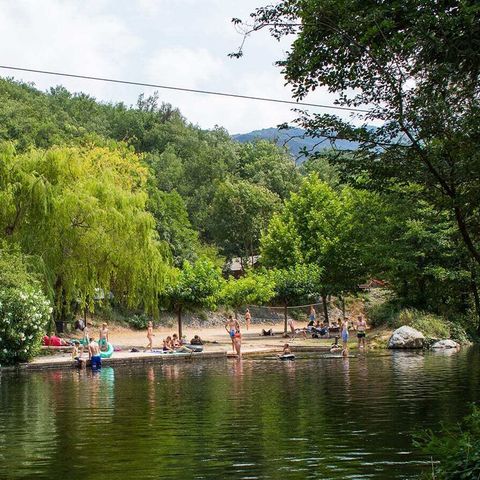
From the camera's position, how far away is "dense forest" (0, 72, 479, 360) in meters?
33.1

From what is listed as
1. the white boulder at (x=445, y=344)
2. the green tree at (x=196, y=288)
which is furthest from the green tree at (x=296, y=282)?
the white boulder at (x=445, y=344)

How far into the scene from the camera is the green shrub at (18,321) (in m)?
29.5

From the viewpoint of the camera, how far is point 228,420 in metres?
17.0

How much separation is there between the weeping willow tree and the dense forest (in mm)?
52

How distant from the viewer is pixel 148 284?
122 feet

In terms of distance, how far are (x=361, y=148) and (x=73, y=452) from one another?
7.01 m

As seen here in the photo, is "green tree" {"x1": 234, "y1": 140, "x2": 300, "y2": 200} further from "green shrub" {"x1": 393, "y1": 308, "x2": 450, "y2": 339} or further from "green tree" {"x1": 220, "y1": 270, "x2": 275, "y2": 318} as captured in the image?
"green shrub" {"x1": 393, "y1": 308, "x2": 450, "y2": 339}

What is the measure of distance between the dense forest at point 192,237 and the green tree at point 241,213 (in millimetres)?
139

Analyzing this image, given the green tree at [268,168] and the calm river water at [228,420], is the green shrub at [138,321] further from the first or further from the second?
the green tree at [268,168]

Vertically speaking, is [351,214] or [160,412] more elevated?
[351,214]

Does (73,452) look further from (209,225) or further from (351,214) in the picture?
(209,225)

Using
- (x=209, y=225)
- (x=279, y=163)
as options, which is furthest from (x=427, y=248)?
(x=279, y=163)

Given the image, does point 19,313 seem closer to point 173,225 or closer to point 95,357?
point 95,357

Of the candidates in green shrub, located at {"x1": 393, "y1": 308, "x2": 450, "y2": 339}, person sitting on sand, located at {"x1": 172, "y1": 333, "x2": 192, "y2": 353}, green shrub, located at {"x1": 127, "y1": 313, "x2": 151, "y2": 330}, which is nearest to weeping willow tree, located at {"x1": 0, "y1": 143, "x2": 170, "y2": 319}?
person sitting on sand, located at {"x1": 172, "y1": 333, "x2": 192, "y2": 353}
